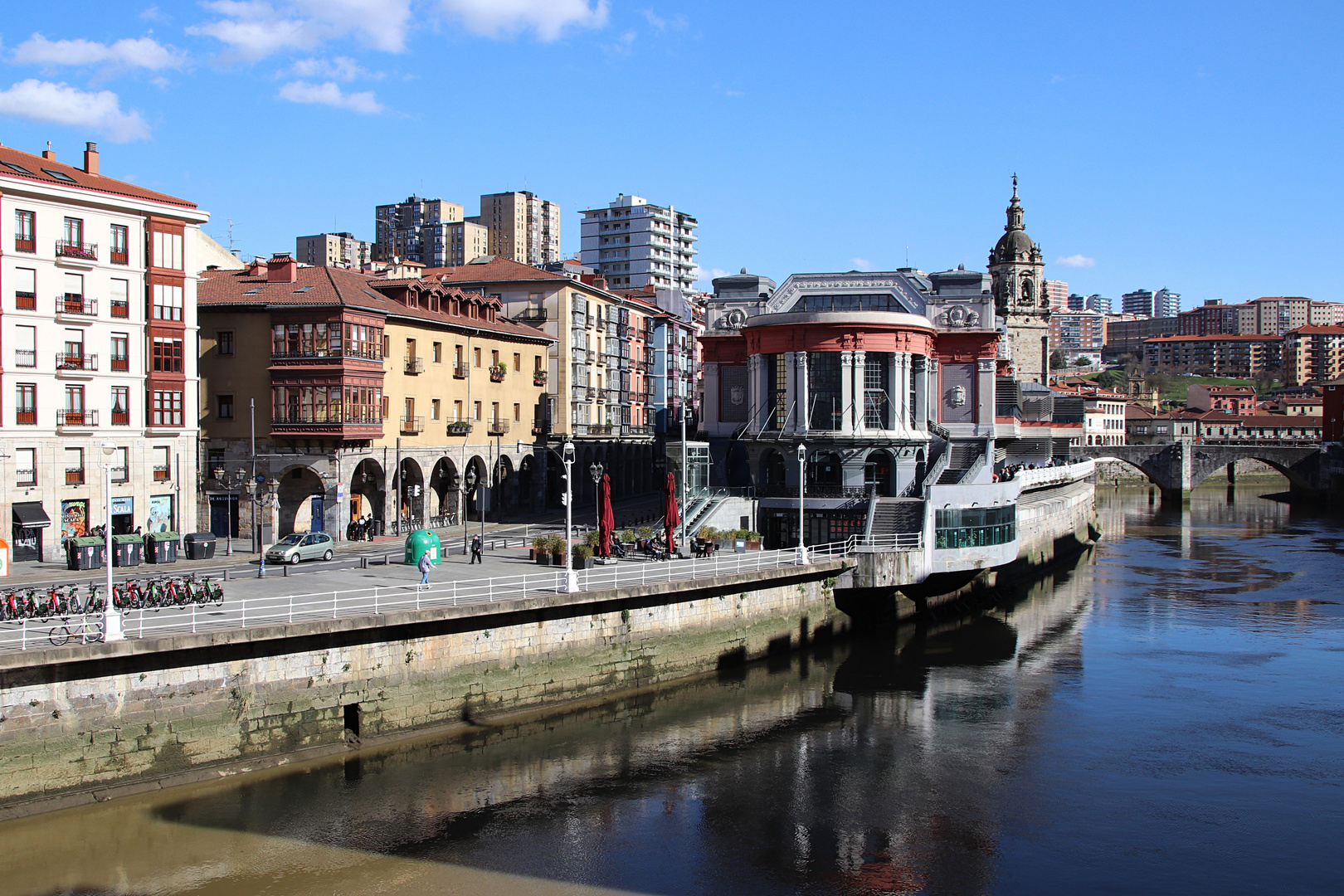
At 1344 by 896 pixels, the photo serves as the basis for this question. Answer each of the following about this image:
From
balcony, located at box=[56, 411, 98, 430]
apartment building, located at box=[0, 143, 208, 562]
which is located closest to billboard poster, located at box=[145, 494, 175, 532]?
apartment building, located at box=[0, 143, 208, 562]

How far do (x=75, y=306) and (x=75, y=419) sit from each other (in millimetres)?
4762

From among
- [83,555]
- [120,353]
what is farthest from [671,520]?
[120,353]

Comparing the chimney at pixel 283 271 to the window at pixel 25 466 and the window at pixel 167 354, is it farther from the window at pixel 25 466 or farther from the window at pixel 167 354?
the window at pixel 25 466

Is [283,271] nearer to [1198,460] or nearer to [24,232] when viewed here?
[24,232]

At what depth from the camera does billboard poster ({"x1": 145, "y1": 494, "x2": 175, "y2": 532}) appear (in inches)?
1960

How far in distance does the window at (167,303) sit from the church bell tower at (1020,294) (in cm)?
11594

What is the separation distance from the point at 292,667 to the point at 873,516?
30.4m

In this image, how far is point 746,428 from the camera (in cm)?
6419

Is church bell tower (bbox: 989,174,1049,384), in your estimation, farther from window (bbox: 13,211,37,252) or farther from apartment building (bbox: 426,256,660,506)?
window (bbox: 13,211,37,252)

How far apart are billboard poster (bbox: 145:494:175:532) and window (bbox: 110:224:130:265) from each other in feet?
34.3

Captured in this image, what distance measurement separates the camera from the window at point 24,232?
44.9 m

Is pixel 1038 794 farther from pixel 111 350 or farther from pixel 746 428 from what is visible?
pixel 111 350

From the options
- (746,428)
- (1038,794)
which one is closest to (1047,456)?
(746,428)

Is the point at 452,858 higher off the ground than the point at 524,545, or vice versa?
the point at 524,545
